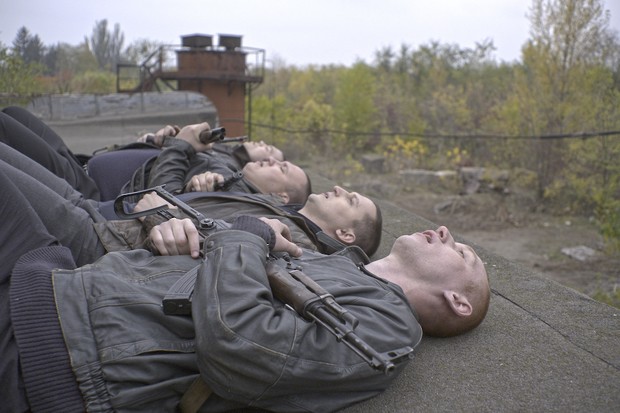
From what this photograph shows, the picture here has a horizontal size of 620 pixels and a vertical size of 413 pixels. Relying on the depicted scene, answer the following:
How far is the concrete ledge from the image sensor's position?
6.51 ft

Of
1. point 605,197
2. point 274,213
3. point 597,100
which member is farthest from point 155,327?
point 597,100

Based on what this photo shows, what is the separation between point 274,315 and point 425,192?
10.7m

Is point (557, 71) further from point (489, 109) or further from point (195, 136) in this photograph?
point (195, 136)

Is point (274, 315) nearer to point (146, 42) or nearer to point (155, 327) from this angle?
point (155, 327)

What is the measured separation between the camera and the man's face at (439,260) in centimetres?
226

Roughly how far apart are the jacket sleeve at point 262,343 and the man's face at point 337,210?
1.06m

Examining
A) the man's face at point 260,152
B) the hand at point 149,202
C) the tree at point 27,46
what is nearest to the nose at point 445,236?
the hand at point 149,202

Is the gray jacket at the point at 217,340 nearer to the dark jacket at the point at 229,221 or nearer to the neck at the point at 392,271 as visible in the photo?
the neck at the point at 392,271

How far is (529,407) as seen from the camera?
195 centimetres

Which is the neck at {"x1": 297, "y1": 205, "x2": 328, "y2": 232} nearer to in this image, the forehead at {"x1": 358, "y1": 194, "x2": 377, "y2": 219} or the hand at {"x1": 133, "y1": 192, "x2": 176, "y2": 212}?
the forehead at {"x1": 358, "y1": 194, "x2": 377, "y2": 219}

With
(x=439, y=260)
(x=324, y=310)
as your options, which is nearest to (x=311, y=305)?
(x=324, y=310)

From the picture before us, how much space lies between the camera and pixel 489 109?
1609cm

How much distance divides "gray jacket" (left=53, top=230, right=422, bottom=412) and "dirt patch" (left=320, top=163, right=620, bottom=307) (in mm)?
4187

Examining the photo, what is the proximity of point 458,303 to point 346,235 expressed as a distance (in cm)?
80
